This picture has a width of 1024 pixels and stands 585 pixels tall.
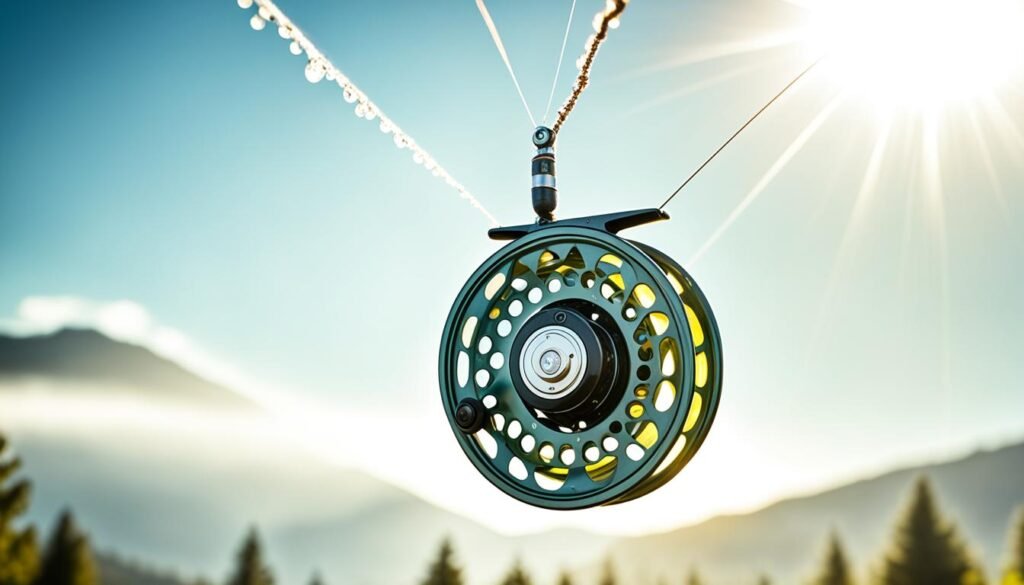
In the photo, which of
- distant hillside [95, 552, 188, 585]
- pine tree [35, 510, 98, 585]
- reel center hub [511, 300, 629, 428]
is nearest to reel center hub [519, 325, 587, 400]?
reel center hub [511, 300, 629, 428]

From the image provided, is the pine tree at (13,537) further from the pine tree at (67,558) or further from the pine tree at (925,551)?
the pine tree at (925,551)

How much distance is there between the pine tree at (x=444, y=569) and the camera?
787 inches

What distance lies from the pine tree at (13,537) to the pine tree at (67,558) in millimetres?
662

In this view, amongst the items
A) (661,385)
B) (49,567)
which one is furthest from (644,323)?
(49,567)

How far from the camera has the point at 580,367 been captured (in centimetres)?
243

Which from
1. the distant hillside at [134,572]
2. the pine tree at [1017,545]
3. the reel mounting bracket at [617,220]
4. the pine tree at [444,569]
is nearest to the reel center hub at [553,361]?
the reel mounting bracket at [617,220]

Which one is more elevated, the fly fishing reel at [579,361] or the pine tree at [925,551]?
the pine tree at [925,551]

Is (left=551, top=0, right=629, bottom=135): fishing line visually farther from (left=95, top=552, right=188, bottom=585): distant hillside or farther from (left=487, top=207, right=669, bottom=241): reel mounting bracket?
(left=95, top=552, right=188, bottom=585): distant hillside

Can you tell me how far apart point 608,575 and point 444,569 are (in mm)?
3991

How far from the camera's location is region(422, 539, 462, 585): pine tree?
20.0 metres

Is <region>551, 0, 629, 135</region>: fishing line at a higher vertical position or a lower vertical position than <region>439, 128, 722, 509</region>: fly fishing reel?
higher

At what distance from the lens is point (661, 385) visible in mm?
2387

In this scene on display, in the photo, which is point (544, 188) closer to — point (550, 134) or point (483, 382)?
point (550, 134)

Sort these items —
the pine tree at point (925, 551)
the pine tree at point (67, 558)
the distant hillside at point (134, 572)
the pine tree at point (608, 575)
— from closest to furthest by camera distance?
the pine tree at point (925, 551) < the pine tree at point (608, 575) < the pine tree at point (67, 558) < the distant hillside at point (134, 572)
